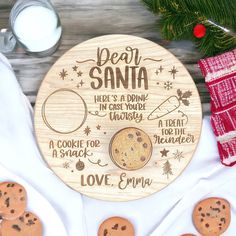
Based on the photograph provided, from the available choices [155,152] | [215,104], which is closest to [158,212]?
[155,152]

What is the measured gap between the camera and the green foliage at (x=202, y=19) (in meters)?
0.97

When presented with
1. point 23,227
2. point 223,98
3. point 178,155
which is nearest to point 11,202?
point 23,227

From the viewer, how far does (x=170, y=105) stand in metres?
1.00

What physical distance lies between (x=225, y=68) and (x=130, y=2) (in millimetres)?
247

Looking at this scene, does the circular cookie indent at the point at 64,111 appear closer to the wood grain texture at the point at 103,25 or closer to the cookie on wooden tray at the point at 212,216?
the wood grain texture at the point at 103,25

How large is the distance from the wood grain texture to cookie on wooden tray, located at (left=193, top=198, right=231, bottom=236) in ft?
0.67

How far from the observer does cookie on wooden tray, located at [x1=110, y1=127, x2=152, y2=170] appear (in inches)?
38.4

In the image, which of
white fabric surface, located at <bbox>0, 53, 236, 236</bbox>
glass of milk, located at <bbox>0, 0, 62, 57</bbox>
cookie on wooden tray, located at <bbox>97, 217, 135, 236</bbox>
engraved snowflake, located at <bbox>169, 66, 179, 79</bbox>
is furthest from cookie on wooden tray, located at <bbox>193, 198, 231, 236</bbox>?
glass of milk, located at <bbox>0, 0, 62, 57</bbox>

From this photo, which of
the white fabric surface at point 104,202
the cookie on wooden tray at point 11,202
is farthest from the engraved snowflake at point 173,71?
the cookie on wooden tray at point 11,202

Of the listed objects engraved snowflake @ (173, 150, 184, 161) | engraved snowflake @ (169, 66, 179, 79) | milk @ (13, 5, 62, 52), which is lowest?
engraved snowflake @ (173, 150, 184, 161)

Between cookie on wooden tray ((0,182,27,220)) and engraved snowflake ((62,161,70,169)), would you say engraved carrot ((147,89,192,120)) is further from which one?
cookie on wooden tray ((0,182,27,220))

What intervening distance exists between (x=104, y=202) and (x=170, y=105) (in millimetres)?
231

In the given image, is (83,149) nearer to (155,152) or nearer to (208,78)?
(155,152)

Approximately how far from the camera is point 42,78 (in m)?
1.10
